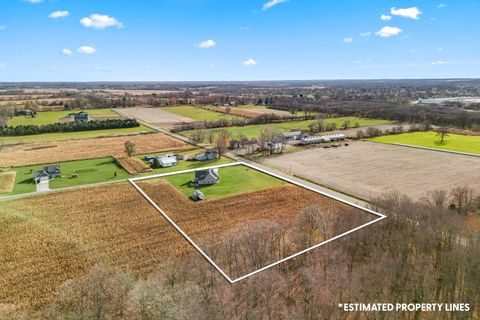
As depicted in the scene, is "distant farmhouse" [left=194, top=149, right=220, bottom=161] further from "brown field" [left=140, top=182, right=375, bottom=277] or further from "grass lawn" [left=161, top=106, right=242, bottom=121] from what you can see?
"grass lawn" [left=161, top=106, right=242, bottom=121]

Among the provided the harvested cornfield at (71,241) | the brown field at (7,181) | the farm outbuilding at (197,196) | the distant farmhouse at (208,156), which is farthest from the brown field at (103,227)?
the distant farmhouse at (208,156)

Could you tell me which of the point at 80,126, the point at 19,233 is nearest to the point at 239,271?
the point at 19,233

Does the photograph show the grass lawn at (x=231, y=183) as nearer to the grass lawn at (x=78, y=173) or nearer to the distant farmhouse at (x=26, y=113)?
the grass lawn at (x=78, y=173)

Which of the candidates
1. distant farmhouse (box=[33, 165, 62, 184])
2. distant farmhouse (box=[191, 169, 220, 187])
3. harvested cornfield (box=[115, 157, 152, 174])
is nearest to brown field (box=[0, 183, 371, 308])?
distant farmhouse (box=[191, 169, 220, 187])

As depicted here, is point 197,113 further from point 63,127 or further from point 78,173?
point 78,173

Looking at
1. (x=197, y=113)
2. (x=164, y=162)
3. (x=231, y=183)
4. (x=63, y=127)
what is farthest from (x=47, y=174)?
(x=197, y=113)

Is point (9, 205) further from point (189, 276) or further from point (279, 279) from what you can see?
point (279, 279)

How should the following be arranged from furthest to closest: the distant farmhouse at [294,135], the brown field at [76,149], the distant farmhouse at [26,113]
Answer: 1. the distant farmhouse at [26,113]
2. the distant farmhouse at [294,135]
3. the brown field at [76,149]
